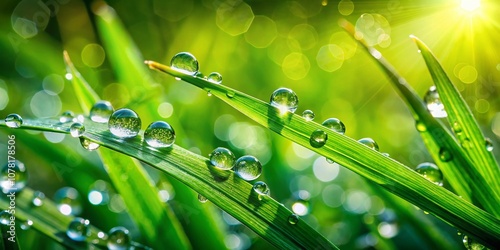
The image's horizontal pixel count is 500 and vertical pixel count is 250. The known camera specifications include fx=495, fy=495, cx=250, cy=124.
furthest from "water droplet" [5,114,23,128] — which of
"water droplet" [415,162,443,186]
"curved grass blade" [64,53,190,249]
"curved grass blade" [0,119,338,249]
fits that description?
"water droplet" [415,162,443,186]

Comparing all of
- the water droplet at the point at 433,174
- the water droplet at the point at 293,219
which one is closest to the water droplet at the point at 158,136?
the water droplet at the point at 293,219

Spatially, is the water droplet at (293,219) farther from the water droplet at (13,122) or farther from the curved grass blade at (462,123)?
the water droplet at (13,122)

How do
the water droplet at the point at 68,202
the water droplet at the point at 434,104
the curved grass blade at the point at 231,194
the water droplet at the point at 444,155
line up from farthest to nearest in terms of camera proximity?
the water droplet at the point at 68,202, the water droplet at the point at 434,104, the water droplet at the point at 444,155, the curved grass blade at the point at 231,194

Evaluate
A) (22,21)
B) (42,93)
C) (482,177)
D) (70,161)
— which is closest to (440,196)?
(482,177)

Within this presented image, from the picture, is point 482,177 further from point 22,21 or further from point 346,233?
point 22,21

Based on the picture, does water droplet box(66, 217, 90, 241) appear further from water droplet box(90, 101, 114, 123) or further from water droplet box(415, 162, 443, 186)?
water droplet box(415, 162, 443, 186)
